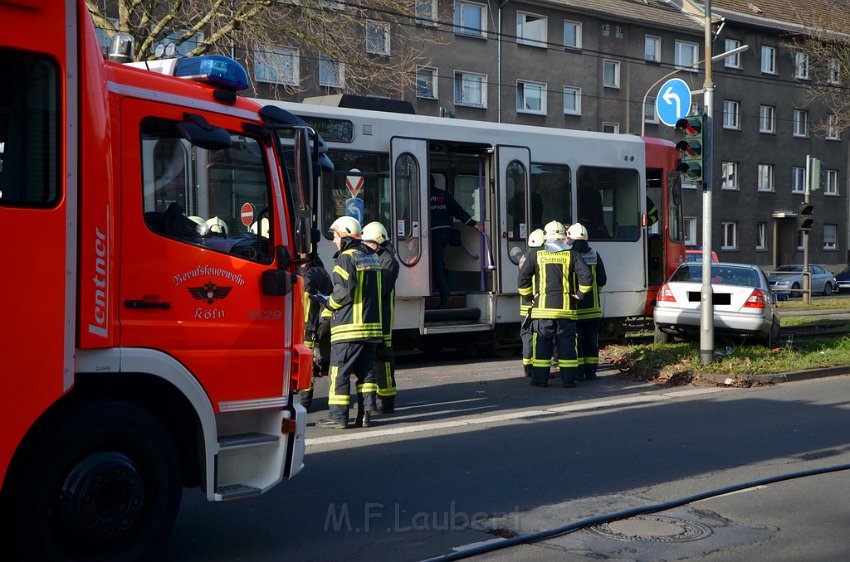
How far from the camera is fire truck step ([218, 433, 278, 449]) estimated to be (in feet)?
17.7

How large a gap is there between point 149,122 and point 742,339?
13187 millimetres

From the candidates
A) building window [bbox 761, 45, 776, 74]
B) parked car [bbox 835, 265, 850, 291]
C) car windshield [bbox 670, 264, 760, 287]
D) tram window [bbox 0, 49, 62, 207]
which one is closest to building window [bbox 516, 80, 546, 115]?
building window [bbox 761, 45, 776, 74]

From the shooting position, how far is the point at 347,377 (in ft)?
30.5

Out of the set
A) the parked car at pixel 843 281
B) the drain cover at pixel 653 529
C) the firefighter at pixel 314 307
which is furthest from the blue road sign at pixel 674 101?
the parked car at pixel 843 281

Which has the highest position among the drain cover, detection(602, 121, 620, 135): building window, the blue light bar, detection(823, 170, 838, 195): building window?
detection(602, 121, 620, 135): building window

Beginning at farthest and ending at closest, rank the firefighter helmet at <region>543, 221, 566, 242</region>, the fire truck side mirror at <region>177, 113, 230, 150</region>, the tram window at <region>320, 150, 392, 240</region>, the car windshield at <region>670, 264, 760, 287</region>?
1. the car windshield at <region>670, 264, 760, 287</region>
2. the tram window at <region>320, 150, 392, 240</region>
3. the firefighter helmet at <region>543, 221, 566, 242</region>
4. the fire truck side mirror at <region>177, 113, 230, 150</region>

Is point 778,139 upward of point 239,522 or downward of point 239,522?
upward

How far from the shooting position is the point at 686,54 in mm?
47656

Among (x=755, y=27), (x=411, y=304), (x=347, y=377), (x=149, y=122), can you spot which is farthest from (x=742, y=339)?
(x=755, y=27)

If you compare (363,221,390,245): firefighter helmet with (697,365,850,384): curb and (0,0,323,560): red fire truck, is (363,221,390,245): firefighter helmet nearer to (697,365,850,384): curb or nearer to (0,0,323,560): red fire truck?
(0,0,323,560): red fire truck

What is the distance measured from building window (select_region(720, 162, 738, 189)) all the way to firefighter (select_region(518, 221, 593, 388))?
127 feet

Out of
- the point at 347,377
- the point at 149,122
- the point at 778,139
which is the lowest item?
the point at 347,377

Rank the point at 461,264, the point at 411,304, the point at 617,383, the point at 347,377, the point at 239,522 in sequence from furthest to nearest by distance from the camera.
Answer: the point at 461,264 → the point at 411,304 → the point at 617,383 → the point at 347,377 → the point at 239,522

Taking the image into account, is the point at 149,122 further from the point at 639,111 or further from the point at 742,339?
the point at 639,111
